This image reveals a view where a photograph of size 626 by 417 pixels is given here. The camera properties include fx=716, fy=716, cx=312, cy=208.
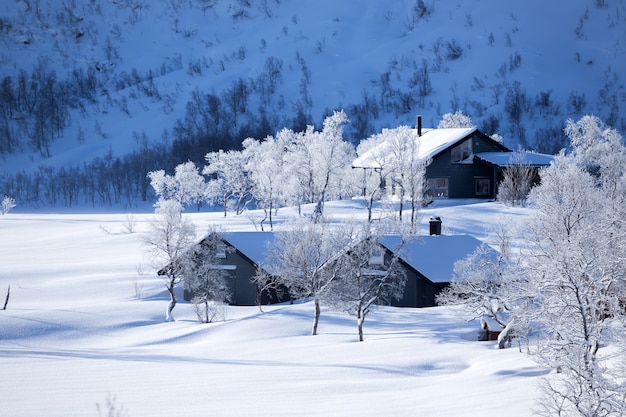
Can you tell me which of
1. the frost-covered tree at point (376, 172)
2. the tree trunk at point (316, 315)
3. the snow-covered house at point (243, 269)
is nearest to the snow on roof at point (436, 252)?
the tree trunk at point (316, 315)

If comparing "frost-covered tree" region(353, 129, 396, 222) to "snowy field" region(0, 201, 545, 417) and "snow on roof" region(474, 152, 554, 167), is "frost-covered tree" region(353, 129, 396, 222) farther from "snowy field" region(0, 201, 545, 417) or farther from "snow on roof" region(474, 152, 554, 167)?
"snowy field" region(0, 201, 545, 417)

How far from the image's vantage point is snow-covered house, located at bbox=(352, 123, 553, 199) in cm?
6375

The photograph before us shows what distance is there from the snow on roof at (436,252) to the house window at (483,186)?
24.6 meters

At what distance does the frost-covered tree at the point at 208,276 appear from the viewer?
3612 centimetres

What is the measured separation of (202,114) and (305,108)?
2418 centimetres

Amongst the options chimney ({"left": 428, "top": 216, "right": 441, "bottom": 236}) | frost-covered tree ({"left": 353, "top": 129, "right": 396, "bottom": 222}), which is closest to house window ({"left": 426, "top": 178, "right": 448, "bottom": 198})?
frost-covered tree ({"left": 353, "top": 129, "right": 396, "bottom": 222})

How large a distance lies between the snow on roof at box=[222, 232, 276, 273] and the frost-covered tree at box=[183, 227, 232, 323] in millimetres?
663

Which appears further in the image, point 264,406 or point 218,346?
point 218,346

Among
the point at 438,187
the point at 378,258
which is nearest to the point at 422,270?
the point at 378,258

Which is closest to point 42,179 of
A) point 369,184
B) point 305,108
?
point 305,108

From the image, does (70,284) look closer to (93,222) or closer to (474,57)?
(93,222)

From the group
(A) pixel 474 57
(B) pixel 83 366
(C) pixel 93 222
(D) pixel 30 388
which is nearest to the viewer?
(D) pixel 30 388

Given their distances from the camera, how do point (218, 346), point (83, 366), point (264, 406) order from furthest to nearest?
point (218, 346) → point (83, 366) → point (264, 406)

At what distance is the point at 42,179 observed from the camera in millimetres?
136875
